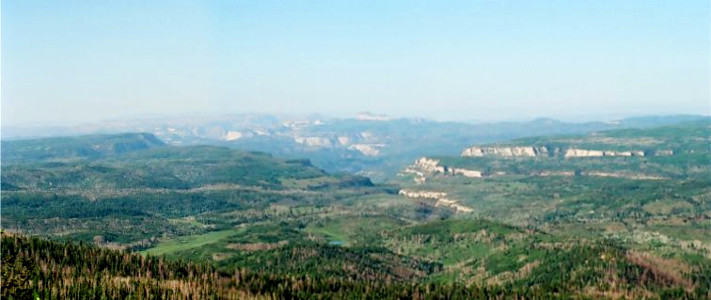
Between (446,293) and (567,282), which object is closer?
(446,293)

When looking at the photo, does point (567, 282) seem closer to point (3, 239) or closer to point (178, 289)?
point (178, 289)

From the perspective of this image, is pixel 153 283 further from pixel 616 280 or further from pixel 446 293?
pixel 616 280

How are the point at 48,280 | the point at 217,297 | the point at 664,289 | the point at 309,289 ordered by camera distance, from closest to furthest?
the point at 48,280, the point at 217,297, the point at 309,289, the point at 664,289

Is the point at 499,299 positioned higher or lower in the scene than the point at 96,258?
lower

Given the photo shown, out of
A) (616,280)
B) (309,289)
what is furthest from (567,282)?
(309,289)

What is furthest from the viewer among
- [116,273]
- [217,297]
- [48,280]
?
[116,273]

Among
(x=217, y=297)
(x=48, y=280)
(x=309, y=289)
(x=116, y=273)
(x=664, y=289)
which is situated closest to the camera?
(x=48, y=280)

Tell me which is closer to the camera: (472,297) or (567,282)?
(472,297)

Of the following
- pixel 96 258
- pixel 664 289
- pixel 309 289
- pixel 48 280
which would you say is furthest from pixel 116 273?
pixel 664 289

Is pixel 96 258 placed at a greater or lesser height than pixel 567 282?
greater
